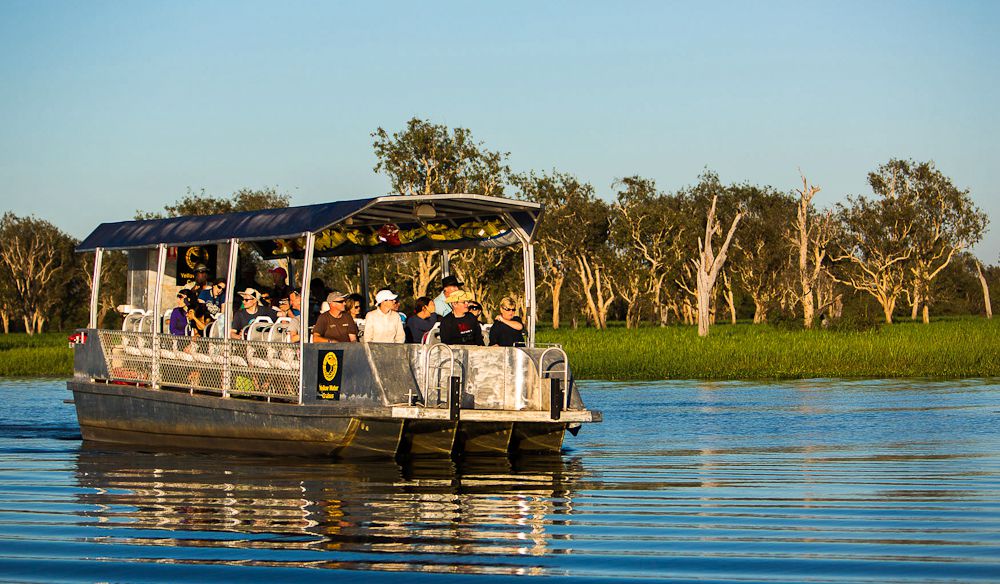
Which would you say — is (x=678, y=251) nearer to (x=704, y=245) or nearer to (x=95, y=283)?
(x=704, y=245)

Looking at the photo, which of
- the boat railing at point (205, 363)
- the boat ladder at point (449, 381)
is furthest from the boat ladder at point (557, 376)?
the boat railing at point (205, 363)

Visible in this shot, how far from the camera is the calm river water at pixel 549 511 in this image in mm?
8719

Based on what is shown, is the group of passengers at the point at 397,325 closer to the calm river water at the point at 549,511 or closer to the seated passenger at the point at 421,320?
the seated passenger at the point at 421,320

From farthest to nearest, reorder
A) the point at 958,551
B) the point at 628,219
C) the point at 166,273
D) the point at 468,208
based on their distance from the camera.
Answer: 1. the point at 628,219
2. the point at 166,273
3. the point at 468,208
4. the point at 958,551

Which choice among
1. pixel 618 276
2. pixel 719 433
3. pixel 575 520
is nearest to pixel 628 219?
pixel 618 276

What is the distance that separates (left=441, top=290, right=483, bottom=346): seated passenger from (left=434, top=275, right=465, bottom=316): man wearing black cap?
0.95 ft

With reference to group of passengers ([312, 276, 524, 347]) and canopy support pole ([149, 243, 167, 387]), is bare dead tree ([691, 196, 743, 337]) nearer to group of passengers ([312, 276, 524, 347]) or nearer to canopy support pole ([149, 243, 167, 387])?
canopy support pole ([149, 243, 167, 387])

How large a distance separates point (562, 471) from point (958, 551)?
616 centimetres

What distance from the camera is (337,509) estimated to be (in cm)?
1154

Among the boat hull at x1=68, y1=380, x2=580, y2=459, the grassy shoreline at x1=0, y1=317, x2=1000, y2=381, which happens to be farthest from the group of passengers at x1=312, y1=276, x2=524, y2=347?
the grassy shoreline at x1=0, y1=317, x2=1000, y2=381

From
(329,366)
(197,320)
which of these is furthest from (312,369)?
(197,320)

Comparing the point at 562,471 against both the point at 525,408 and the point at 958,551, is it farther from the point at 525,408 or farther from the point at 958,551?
the point at 958,551

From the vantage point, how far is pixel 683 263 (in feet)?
310

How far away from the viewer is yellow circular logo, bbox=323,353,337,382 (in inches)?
576
